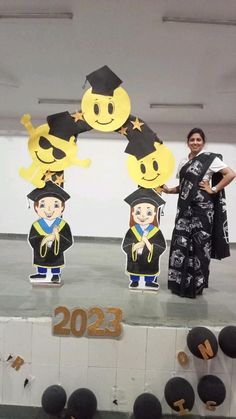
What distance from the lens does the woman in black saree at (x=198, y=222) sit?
194 cm

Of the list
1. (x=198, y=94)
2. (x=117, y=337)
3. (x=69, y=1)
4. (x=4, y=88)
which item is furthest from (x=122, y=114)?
(x=4, y=88)

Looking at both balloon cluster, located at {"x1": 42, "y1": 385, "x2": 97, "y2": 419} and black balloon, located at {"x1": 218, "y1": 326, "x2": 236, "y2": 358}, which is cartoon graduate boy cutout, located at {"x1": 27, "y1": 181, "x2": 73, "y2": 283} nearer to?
balloon cluster, located at {"x1": 42, "y1": 385, "x2": 97, "y2": 419}

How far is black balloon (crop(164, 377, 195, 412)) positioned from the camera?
1.35 m

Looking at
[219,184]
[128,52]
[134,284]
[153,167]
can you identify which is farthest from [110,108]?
[128,52]

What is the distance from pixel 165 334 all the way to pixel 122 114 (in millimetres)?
1210

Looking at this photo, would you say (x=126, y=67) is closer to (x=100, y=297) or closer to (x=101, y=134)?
(x=101, y=134)

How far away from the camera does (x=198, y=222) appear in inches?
77.0

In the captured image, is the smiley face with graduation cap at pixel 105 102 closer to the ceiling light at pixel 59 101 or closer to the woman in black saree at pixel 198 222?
the woman in black saree at pixel 198 222

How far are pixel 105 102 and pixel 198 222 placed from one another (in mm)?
873

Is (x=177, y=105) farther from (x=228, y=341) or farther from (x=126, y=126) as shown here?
(x=228, y=341)

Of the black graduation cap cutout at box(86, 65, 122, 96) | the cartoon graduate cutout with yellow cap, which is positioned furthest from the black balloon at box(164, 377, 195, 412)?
the black graduation cap cutout at box(86, 65, 122, 96)

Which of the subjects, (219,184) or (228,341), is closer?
(228,341)

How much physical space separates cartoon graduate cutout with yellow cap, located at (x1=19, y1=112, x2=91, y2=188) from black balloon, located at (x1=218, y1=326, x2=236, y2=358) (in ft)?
3.89

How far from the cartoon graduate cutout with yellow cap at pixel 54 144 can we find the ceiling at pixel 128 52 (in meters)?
0.98
